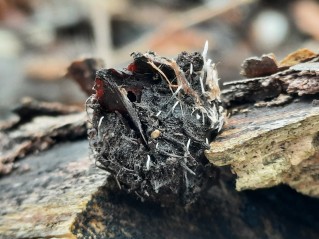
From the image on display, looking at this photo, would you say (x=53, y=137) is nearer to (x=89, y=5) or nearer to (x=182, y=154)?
(x=182, y=154)

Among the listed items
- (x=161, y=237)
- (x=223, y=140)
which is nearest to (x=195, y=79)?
(x=223, y=140)

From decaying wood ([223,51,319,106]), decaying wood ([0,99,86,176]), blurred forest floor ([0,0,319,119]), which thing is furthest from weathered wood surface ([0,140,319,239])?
blurred forest floor ([0,0,319,119])

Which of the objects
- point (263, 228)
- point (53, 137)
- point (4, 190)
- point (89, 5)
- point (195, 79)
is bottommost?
point (263, 228)

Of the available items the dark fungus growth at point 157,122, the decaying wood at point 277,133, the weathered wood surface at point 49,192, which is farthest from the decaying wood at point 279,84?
the weathered wood surface at point 49,192

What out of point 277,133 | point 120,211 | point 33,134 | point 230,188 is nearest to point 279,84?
point 277,133

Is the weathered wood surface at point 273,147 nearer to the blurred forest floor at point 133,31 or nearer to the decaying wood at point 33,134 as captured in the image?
the decaying wood at point 33,134

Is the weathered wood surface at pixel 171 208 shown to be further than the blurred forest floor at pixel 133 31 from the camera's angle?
No

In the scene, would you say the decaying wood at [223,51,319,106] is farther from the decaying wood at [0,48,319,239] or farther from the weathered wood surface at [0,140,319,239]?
the weathered wood surface at [0,140,319,239]
